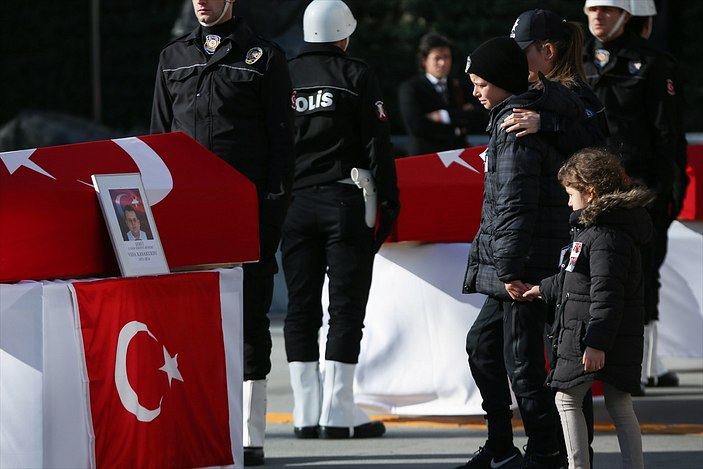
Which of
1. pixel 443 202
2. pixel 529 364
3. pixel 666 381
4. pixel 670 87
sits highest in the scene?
pixel 670 87

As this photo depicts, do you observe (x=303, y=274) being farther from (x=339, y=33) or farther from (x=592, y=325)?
(x=592, y=325)

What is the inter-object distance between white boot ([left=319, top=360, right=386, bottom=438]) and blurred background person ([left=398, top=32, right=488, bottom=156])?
2.99 meters

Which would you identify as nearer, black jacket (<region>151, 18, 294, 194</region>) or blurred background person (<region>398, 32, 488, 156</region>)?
black jacket (<region>151, 18, 294, 194</region>)

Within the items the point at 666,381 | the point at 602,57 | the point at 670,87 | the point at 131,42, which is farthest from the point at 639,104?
the point at 131,42

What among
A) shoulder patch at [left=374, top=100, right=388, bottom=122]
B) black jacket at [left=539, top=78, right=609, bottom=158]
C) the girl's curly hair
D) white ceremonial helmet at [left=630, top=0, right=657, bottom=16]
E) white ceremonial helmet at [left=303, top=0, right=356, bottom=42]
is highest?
white ceremonial helmet at [left=630, top=0, right=657, bottom=16]

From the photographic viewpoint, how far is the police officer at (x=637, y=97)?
7.26 metres

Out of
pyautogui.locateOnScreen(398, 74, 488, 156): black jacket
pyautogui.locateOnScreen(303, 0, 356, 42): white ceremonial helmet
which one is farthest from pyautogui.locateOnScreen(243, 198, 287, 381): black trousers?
pyautogui.locateOnScreen(398, 74, 488, 156): black jacket

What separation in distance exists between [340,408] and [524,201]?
176cm

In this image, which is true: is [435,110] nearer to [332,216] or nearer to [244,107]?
[332,216]

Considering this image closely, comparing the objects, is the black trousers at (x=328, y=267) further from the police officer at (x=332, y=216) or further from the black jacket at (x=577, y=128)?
the black jacket at (x=577, y=128)

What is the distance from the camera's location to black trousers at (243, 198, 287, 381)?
5.79 meters

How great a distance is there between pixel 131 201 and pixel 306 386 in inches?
73.7

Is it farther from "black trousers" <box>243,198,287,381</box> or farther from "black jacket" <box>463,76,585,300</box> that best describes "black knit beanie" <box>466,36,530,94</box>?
"black trousers" <box>243,198,287,381</box>

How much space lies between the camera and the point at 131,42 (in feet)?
65.7
